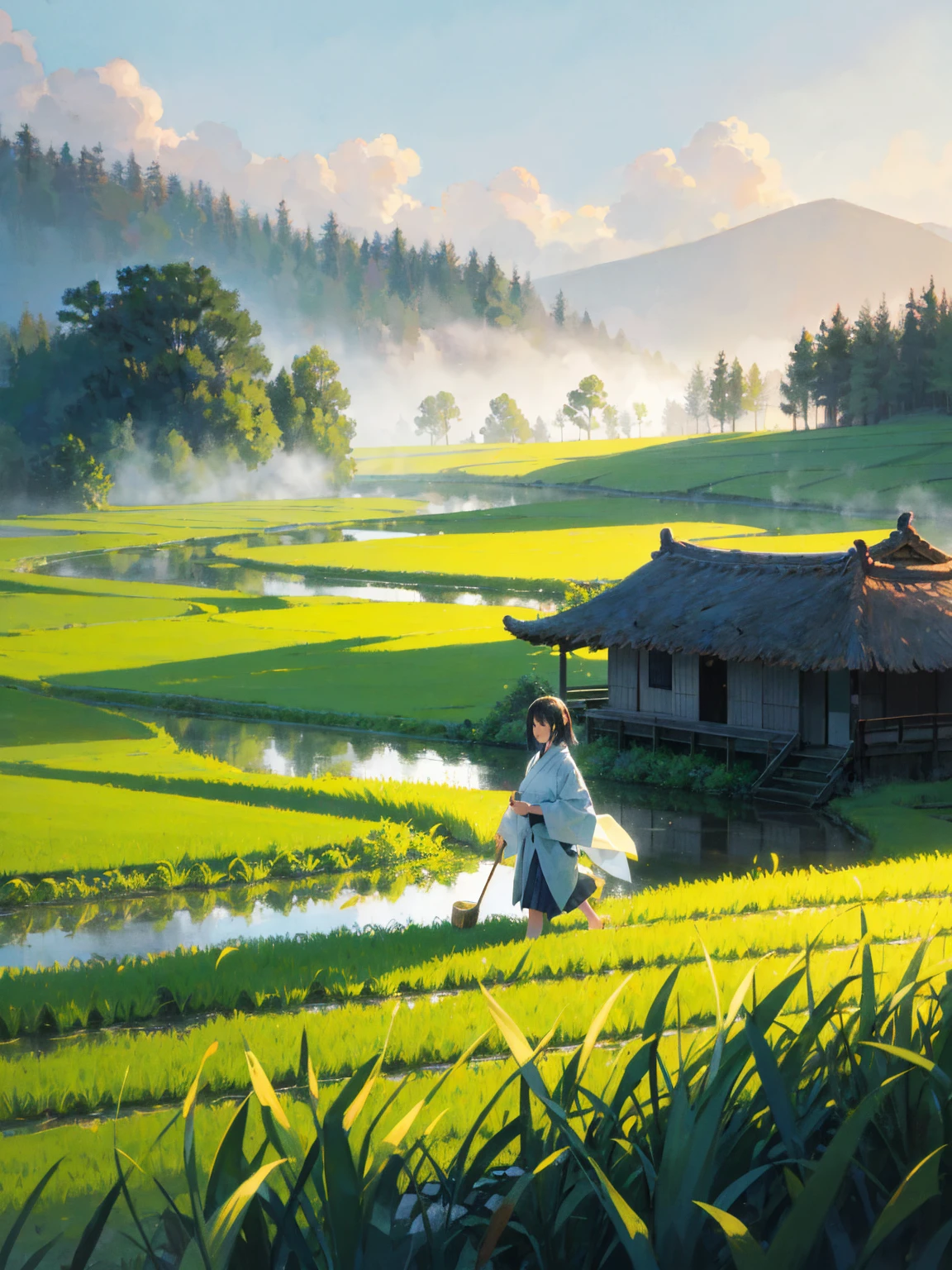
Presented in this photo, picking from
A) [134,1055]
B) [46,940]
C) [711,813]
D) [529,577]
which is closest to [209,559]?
[529,577]

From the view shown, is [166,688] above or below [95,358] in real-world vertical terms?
below

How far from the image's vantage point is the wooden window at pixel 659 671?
80.1 ft

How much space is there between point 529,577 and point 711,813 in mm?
35866

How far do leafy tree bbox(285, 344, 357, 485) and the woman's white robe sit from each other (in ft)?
386

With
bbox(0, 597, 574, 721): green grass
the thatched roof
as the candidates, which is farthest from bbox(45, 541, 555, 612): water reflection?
the thatched roof

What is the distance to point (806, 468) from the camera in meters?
102

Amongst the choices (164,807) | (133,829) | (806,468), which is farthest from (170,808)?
(806,468)

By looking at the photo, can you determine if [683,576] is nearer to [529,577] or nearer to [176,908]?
[176,908]

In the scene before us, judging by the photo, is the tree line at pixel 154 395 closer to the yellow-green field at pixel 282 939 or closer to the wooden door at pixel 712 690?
the yellow-green field at pixel 282 939

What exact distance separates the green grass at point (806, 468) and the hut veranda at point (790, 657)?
2505 inches

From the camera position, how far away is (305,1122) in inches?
238

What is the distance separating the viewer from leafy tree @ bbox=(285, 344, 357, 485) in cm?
12488

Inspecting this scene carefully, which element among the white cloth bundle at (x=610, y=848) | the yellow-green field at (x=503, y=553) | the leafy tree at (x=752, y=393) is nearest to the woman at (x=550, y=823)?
the white cloth bundle at (x=610, y=848)

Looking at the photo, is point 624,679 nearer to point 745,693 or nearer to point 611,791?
point 745,693
